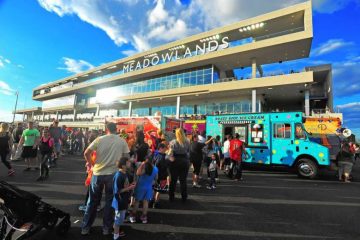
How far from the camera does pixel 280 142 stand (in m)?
11.2

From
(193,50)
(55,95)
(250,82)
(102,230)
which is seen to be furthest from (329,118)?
(55,95)

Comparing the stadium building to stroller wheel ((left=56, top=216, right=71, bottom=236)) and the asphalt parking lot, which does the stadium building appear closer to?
the asphalt parking lot

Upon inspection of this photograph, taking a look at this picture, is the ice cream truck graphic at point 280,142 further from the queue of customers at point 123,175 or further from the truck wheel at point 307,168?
the queue of customers at point 123,175

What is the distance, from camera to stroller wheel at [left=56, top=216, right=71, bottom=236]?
3.68 meters

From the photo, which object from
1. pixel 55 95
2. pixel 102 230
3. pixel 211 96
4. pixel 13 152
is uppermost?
pixel 55 95

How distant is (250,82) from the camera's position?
2875 cm

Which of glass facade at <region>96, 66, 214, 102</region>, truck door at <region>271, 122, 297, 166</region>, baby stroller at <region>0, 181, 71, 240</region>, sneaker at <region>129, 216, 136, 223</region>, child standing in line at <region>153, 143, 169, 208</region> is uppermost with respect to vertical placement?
glass facade at <region>96, 66, 214, 102</region>

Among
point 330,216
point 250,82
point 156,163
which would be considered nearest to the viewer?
point 330,216

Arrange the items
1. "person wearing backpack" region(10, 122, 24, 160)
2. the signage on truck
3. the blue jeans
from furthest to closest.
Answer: the signage on truck < "person wearing backpack" region(10, 122, 24, 160) < the blue jeans

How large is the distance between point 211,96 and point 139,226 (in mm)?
30933

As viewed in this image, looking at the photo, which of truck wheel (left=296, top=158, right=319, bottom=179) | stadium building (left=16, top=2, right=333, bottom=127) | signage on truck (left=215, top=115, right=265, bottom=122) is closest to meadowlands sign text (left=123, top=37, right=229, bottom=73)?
stadium building (left=16, top=2, right=333, bottom=127)

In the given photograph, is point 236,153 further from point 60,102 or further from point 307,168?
point 60,102

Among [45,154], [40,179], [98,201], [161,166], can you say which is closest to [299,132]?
[161,166]

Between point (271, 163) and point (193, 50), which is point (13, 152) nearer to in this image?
point (271, 163)
